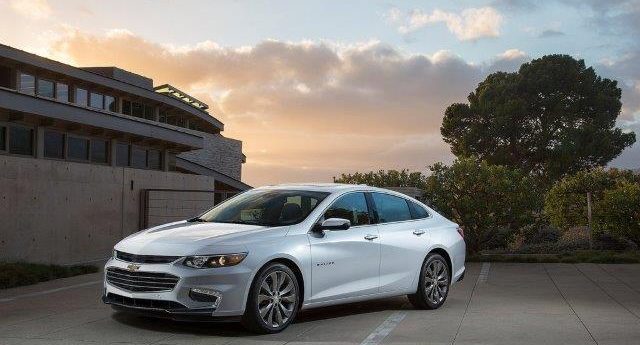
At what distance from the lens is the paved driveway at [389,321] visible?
8203mm

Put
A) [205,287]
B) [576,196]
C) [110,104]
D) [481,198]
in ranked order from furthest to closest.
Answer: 1. [110,104]
2. [576,196]
3. [481,198]
4. [205,287]

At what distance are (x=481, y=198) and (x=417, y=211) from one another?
396 inches

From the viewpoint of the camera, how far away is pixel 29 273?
45.5 ft

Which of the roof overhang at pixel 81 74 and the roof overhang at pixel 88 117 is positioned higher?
the roof overhang at pixel 81 74

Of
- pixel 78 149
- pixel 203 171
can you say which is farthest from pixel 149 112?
pixel 78 149

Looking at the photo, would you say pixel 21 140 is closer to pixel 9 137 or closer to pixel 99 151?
pixel 9 137

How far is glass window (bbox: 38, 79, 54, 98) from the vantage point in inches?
1282

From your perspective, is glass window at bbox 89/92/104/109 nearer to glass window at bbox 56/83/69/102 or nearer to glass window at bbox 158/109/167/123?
glass window at bbox 56/83/69/102

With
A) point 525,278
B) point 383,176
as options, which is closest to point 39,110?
point 383,176

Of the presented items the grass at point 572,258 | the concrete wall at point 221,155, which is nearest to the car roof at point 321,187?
the grass at point 572,258

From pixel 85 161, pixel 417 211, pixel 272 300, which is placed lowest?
pixel 272 300

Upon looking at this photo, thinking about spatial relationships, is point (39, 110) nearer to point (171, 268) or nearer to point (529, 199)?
point (529, 199)

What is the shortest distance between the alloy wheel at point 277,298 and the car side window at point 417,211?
2848 millimetres

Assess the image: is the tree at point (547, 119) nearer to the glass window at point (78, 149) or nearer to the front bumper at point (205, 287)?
the glass window at point (78, 149)
